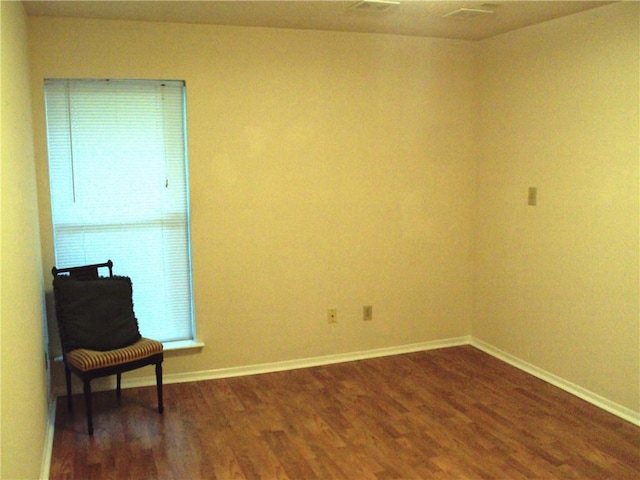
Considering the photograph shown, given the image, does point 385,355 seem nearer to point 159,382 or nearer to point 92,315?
point 159,382

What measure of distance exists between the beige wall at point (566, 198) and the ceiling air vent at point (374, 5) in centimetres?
119

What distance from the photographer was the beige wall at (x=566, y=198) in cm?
346

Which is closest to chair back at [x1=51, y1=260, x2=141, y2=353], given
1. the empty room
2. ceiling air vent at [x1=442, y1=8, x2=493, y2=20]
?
the empty room

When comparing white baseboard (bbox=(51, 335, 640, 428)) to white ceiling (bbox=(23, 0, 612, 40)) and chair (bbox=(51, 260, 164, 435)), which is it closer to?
chair (bbox=(51, 260, 164, 435))

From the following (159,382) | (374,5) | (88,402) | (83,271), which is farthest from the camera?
(83,271)

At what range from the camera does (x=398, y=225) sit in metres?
4.59

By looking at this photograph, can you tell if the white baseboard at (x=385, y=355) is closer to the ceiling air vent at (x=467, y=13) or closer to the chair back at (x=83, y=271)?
the chair back at (x=83, y=271)

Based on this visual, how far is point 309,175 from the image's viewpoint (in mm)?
4281

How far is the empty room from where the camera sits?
10.8 ft

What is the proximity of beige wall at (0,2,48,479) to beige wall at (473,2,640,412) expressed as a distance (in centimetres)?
320

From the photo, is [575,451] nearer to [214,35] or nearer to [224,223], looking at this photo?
[224,223]

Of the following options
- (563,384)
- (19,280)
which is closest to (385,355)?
(563,384)

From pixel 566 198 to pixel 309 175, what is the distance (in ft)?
5.75

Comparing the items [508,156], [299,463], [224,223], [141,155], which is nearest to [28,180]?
[141,155]
